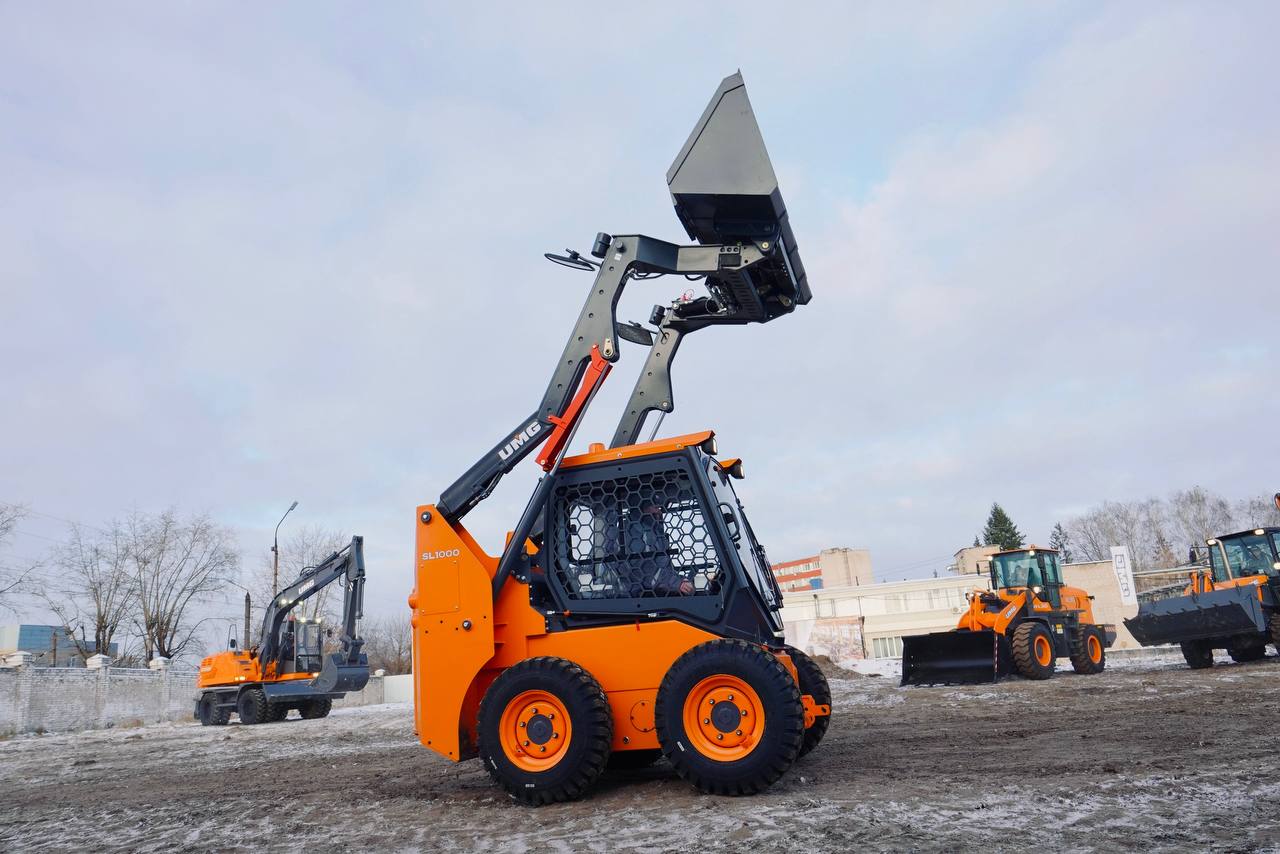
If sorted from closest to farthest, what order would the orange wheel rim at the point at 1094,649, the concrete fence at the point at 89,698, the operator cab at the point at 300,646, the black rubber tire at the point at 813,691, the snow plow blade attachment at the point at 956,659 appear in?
the black rubber tire at the point at 813,691 < the snow plow blade attachment at the point at 956,659 < the orange wheel rim at the point at 1094,649 < the concrete fence at the point at 89,698 < the operator cab at the point at 300,646

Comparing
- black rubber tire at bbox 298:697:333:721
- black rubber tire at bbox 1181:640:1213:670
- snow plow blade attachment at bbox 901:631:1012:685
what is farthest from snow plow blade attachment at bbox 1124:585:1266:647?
black rubber tire at bbox 298:697:333:721

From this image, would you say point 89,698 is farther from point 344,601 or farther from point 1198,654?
point 1198,654

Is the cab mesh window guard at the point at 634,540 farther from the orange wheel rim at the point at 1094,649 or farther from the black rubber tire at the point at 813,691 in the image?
the orange wheel rim at the point at 1094,649

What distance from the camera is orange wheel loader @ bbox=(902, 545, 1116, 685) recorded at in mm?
15227

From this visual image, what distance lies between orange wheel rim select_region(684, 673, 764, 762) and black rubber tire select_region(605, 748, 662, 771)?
4.09 feet

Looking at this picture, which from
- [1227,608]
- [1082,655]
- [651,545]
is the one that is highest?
[651,545]

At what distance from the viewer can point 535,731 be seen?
5.30 metres

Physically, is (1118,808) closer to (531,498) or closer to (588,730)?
(588,730)

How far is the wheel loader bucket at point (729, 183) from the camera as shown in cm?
585

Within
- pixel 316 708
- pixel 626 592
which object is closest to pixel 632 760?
pixel 626 592

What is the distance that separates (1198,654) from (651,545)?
15754 mm

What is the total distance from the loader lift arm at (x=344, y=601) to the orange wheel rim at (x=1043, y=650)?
15.0m

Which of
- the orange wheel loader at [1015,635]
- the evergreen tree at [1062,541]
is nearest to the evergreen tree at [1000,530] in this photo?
the evergreen tree at [1062,541]

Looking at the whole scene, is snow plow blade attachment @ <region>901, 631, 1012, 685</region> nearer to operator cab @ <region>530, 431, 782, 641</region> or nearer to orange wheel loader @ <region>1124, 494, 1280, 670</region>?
orange wheel loader @ <region>1124, 494, 1280, 670</region>
